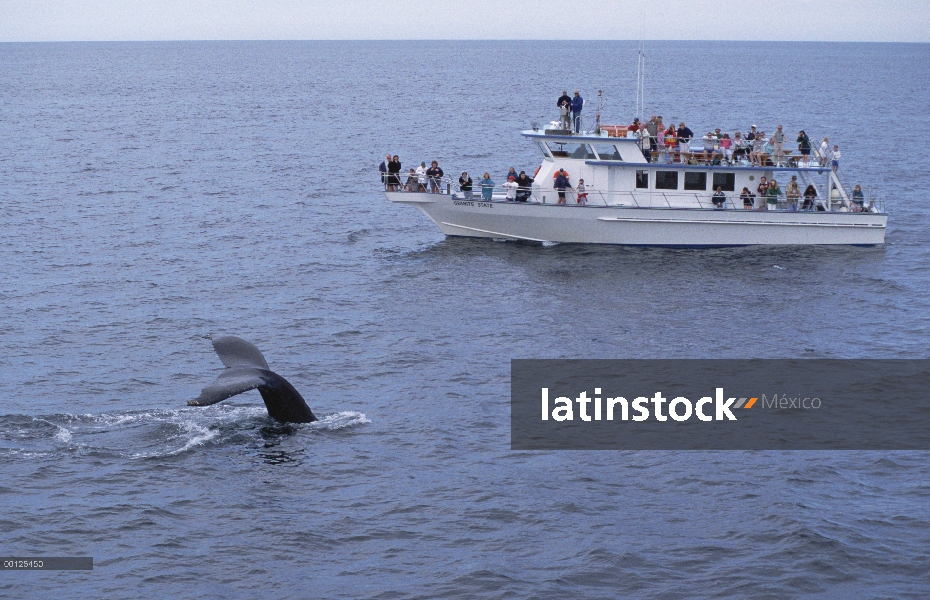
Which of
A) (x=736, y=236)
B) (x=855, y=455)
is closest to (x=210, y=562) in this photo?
(x=855, y=455)

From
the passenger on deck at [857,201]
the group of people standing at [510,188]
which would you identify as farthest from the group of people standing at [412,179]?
the passenger on deck at [857,201]

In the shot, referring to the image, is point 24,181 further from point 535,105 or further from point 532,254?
point 535,105

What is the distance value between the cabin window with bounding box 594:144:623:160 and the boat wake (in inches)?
857

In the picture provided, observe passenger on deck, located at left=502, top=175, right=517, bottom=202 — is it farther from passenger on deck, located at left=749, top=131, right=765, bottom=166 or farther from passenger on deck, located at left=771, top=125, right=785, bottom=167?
passenger on deck, located at left=771, top=125, right=785, bottom=167

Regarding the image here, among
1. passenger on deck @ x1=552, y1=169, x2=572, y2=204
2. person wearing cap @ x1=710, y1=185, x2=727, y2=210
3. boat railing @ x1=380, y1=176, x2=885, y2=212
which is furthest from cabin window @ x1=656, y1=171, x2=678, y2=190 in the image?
passenger on deck @ x1=552, y1=169, x2=572, y2=204

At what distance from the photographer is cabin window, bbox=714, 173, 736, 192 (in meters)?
45.5

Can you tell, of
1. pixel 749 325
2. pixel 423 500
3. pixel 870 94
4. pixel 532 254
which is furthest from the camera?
pixel 870 94

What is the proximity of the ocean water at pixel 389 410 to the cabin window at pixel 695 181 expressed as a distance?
285cm

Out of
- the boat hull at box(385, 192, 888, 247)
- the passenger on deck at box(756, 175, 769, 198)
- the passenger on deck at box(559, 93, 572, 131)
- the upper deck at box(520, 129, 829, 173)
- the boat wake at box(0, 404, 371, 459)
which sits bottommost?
the boat wake at box(0, 404, 371, 459)

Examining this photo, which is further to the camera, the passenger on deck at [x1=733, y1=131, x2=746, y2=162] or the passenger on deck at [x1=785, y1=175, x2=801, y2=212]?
the passenger on deck at [x1=733, y1=131, x2=746, y2=162]

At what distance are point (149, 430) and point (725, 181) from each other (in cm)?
2776

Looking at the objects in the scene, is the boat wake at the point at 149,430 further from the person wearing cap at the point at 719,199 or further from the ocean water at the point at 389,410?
the person wearing cap at the point at 719,199

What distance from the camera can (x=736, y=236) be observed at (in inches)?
1781

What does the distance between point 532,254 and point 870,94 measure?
117m
